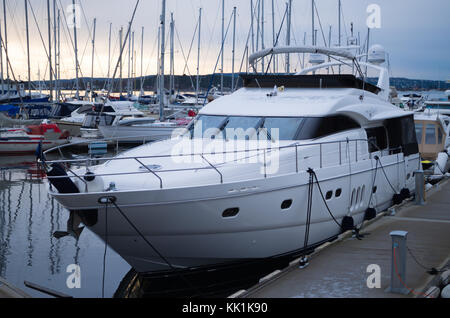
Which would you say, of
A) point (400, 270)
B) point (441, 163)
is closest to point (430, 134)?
point (441, 163)

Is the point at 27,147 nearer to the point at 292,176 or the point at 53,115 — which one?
the point at 53,115

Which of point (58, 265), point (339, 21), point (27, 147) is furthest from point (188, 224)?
point (339, 21)

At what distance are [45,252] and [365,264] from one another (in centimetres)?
714

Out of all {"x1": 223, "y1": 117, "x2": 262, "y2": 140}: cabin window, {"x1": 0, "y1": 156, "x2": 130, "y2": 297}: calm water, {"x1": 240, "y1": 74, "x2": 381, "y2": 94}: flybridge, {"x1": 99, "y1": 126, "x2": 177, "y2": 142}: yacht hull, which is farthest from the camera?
{"x1": 99, "y1": 126, "x2": 177, "y2": 142}: yacht hull

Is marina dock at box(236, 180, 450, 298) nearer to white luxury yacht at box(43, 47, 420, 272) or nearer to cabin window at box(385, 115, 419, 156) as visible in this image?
white luxury yacht at box(43, 47, 420, 272)

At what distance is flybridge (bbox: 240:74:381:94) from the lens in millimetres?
12102

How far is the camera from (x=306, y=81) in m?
12.2

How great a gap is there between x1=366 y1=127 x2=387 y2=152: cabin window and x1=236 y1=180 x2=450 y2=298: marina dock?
1.50 m

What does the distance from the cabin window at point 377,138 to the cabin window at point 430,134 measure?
8500mm

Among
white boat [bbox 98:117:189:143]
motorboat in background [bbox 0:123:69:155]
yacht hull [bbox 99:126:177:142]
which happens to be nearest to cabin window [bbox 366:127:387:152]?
white boat [bbox 98:117:189:143]

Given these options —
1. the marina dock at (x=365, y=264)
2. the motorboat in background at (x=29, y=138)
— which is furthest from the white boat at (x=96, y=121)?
the marina dock at (x=365, y=264)

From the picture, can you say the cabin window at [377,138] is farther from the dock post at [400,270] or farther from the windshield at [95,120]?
the windshield at [95,120]

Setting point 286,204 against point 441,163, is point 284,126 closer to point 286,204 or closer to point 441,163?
point 286,204
